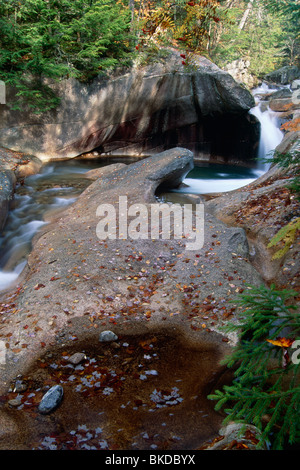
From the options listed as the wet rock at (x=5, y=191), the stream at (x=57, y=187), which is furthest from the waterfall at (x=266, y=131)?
the wet rock at (x=5, y=191)

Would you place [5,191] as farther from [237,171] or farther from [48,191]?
[237,171]

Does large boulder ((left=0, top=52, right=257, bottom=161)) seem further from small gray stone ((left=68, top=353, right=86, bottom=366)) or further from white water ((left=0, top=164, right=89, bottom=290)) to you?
small gray stone ((left=68, top=353, right=86, bottom=366))

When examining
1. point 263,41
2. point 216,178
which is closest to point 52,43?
point 216,178

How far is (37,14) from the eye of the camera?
1512cm

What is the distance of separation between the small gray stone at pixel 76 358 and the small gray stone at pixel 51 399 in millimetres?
604

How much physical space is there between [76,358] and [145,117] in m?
17.5

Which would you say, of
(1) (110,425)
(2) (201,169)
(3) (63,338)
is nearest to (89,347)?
(3) (63,338)

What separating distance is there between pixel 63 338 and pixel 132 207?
493 centimetres
